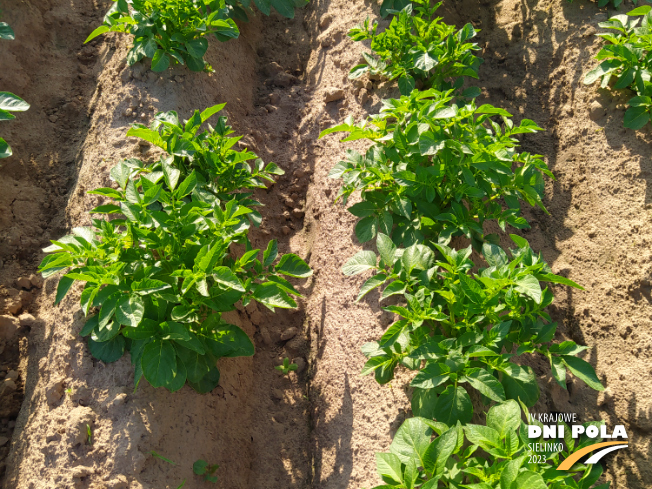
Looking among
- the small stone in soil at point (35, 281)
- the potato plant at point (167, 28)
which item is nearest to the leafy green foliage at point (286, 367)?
the small stone in soil at point (35, 281)

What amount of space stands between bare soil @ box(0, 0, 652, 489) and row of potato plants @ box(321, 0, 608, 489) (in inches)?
12.3

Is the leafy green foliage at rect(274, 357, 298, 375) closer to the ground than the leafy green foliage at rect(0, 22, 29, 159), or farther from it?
closer to the ground

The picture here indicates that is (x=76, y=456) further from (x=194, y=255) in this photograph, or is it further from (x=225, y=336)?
(x=194, y=255)

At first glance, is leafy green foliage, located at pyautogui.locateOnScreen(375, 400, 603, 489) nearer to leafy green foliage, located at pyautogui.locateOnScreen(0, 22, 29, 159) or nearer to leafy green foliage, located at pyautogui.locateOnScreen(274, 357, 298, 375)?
leafy green foliage, located at pyautogui.locateOnScreen(274, 357, 298, 375)

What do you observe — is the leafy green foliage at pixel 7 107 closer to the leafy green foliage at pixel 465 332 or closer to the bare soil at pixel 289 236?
the bare soil at pixel 289 236

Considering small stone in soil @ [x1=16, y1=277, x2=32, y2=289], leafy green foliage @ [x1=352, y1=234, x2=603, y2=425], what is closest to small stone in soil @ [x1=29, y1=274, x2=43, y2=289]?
small stone in soil @ [x1=16, y1=277, x2=32, y2=289]

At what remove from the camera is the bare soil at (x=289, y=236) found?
2.27 metres

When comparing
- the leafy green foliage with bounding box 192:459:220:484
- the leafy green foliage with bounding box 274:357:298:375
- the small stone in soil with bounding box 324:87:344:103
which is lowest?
the leafy green foliage with bounding box 192:459:220:484

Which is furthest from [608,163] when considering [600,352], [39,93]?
[39,93]

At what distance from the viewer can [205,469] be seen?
7.40ft

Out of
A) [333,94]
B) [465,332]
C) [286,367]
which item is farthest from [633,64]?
[286,367]

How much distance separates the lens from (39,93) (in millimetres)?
3492

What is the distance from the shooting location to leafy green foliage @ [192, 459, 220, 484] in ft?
7.30

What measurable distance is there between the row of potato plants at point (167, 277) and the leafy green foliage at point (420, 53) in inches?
50.9
